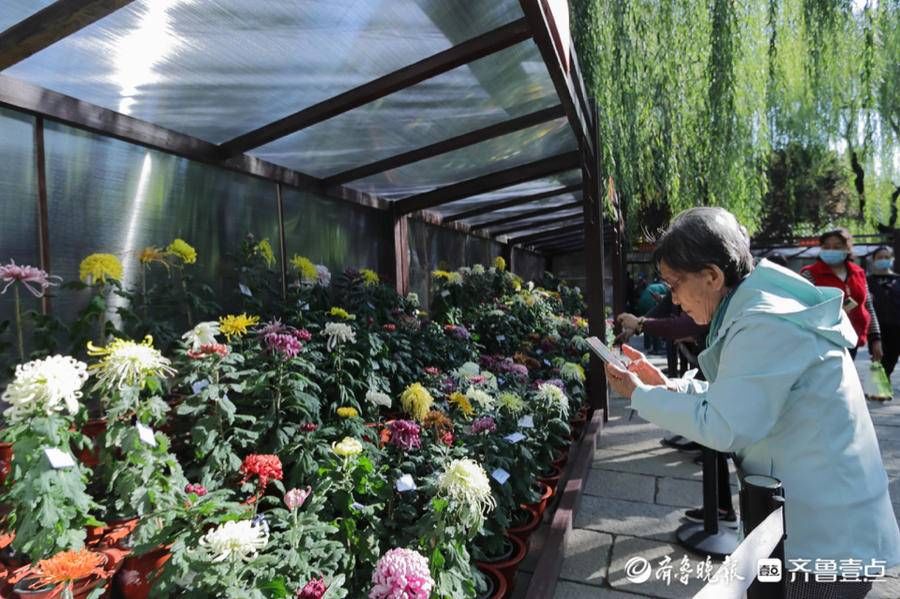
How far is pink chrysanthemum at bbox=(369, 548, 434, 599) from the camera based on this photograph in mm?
1355

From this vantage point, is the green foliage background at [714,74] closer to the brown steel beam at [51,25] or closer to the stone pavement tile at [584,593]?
the stone pavement tile at [584,593]

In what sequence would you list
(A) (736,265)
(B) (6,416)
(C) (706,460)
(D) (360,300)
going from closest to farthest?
(A) (736,265)
(B) (6,416)
(C) (706,460)
(D) (360,300)

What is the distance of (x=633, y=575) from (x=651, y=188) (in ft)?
15.7

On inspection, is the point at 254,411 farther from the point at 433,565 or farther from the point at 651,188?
the point at 651,188

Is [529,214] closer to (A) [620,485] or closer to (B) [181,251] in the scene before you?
(A) [620,485]

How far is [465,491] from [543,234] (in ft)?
34.3

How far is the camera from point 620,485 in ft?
11.4

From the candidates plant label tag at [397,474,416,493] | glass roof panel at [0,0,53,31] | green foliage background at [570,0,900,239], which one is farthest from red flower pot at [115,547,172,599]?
green foliage background at [570,0,900,239]

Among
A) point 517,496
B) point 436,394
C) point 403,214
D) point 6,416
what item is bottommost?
point 517,496

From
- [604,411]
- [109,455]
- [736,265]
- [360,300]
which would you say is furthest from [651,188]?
[109,455]

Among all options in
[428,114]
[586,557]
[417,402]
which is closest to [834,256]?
[586,557]

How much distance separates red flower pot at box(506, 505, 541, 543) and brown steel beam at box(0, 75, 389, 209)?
Answer: 9.39 ft

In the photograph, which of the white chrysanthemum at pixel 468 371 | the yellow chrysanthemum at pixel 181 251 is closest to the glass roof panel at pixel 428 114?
the yellow chrysanthemum at pixel 181 251

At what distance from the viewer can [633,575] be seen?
2.44 metres
